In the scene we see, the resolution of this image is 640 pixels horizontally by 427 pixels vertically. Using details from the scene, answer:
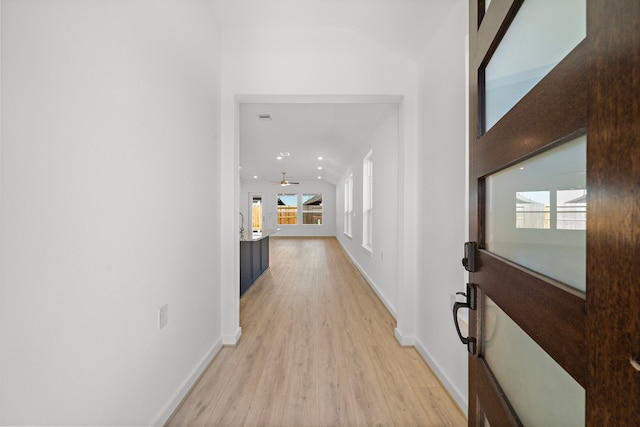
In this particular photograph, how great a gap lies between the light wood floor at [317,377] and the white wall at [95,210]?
1.04 ft

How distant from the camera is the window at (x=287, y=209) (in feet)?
40.0

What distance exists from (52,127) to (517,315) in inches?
56.9

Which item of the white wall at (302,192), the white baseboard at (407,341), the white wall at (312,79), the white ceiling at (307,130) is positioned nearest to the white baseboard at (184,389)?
the white wall at (312,79)

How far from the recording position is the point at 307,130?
465cm

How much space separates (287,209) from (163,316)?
10.8 m

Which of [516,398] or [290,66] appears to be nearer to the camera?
[516,398]

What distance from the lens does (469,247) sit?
898 mm

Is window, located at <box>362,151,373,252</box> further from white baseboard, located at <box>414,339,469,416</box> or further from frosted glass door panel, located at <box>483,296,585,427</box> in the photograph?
frosted glass door panel, located at <box>483,296,585,427</box>

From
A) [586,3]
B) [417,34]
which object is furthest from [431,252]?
[586,3]

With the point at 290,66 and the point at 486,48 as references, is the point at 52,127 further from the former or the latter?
the point at 290,66

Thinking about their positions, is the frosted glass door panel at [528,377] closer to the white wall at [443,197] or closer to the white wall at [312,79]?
the white wall at [443,197]

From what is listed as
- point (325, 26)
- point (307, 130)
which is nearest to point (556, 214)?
point (325, 26)

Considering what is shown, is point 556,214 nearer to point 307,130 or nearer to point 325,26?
point 325,26

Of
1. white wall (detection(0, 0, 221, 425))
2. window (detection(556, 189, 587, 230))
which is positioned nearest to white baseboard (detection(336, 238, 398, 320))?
white wall (detection(0, 0, 221, 425))
